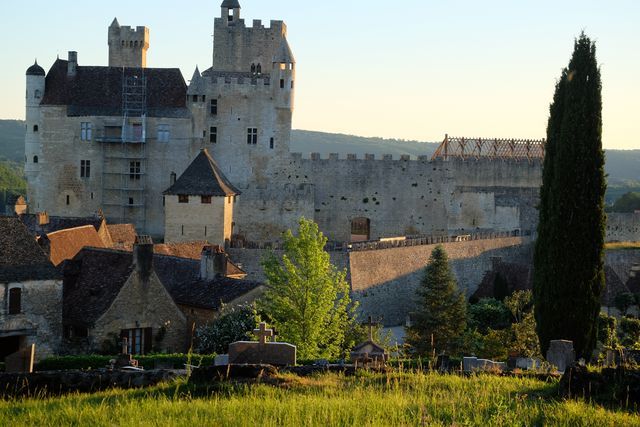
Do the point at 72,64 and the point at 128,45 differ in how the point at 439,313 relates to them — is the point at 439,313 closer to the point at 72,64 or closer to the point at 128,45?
the point at 72,64

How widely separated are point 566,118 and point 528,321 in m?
9.98

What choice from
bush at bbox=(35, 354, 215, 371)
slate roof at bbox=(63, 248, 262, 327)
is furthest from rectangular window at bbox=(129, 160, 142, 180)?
bush at bbox=(35, 354, 215, 371)

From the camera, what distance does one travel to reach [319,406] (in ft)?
39.6

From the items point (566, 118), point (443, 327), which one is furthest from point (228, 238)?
point (566, 118)

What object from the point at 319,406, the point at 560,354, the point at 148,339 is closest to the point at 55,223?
the point at 148,339

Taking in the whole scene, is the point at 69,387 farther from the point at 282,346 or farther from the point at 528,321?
the point at 528,321

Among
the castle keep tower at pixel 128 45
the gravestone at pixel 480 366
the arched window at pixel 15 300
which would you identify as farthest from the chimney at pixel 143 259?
the castle keep tower at pixel 128 45

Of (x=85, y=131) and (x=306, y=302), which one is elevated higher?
(x=85, y=131)

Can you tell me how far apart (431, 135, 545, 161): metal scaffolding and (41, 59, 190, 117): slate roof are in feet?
50.2

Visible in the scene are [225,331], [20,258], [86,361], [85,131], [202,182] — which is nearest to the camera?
[86,361]

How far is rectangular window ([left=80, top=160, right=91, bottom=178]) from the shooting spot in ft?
184

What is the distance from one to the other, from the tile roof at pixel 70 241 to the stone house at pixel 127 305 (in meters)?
1.44

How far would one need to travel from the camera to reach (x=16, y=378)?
14.1m

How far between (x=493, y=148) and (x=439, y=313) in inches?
937
